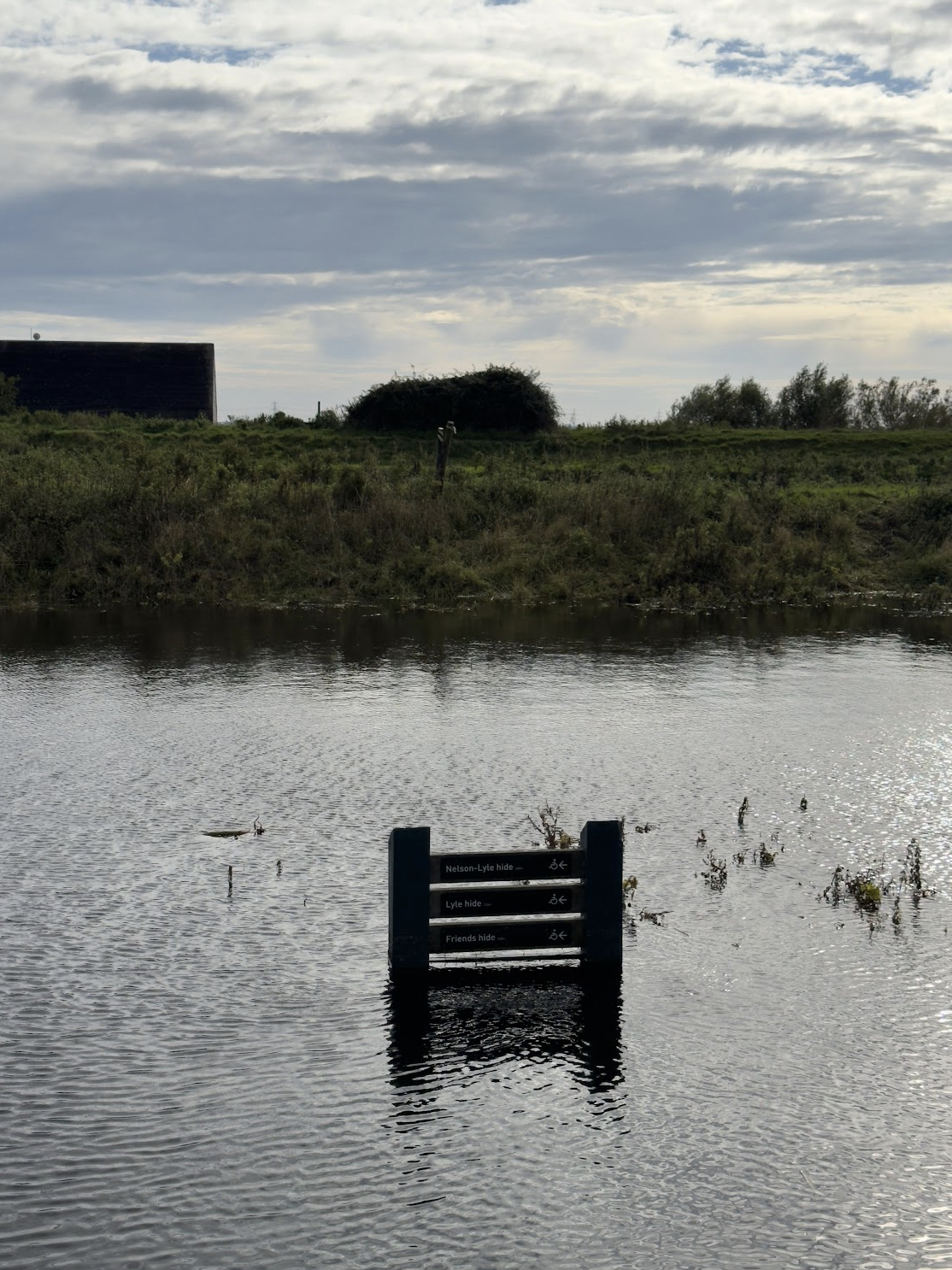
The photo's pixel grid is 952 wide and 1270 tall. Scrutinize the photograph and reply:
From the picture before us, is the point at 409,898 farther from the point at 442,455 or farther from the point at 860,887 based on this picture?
the point at 442,455

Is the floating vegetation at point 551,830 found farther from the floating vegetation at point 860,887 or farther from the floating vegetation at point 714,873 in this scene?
the floating vegetation at point 860,887

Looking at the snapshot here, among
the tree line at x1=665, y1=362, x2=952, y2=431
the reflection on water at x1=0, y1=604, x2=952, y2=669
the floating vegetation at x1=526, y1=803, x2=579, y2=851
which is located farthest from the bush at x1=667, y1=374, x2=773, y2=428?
the floating vegetation at x1=526, y1=803, x2=579, y2=851

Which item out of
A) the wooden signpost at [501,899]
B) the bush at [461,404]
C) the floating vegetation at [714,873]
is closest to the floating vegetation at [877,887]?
the floating vegetation at [714,873]

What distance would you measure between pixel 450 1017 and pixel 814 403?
56.1m

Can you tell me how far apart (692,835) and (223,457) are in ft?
96.1

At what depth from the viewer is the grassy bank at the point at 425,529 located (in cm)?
3297

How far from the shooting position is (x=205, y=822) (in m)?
13.4

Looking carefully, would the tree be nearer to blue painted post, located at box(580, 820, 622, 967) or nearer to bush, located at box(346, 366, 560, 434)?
bush, located at box(346, 366, 560, 434)

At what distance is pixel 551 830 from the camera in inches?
488

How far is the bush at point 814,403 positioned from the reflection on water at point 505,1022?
54.0 m

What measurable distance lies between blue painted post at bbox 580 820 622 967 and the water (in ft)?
0.93

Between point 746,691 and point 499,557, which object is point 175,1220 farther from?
point 499,557

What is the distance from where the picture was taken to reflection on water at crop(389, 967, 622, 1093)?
852 cm

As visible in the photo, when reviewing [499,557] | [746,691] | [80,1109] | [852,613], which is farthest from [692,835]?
[499,557]
